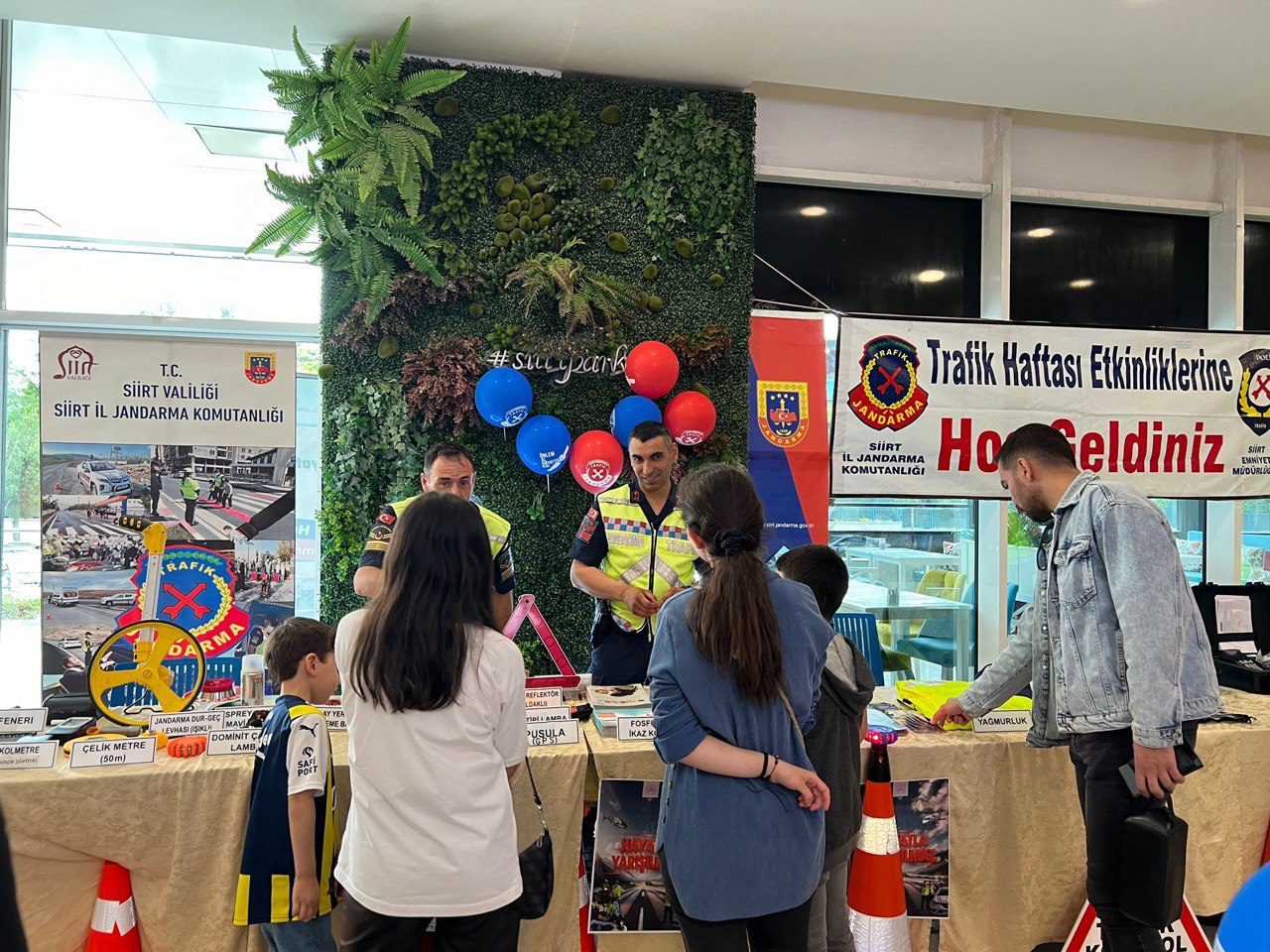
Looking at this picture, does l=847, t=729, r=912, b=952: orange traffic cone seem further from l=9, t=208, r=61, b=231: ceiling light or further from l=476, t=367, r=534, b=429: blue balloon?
l=9, t=208, r=61, b=231: ceiling light

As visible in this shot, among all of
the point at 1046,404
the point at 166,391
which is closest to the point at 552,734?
the point at 166,391

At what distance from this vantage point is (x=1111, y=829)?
217 cm

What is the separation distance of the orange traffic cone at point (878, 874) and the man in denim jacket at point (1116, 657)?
0.47m

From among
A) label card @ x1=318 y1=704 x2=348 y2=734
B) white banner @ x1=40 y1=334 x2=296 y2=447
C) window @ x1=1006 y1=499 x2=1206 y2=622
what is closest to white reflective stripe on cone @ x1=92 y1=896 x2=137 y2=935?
label card @ x1=318 y1=704 x2=348 y2=734

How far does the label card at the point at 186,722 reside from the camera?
2.47 meters

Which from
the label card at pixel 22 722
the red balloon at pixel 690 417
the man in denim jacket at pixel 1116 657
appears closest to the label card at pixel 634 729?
the man in denim jacket at pixel 1116 657

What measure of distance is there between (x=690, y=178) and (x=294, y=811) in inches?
139

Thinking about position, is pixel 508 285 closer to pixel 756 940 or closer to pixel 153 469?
pixel 153 469

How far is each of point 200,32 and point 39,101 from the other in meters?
1.24

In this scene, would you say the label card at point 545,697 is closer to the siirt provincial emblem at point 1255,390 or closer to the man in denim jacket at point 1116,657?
the man in denim jacket at point 1116,657

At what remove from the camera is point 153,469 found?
379 centimetres

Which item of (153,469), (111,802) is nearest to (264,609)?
(153,469)

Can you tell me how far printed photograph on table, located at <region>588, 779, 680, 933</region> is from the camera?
2.41m

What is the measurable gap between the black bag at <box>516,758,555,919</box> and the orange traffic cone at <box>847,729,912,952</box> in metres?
0.97
